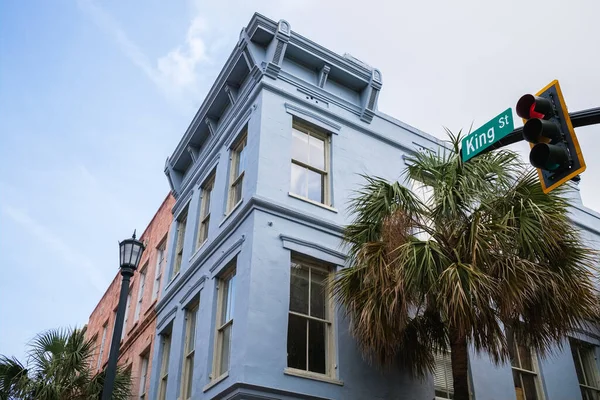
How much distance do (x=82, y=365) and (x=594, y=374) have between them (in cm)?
1320

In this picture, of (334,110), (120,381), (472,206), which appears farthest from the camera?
(120,381)

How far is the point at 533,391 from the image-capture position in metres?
14.9

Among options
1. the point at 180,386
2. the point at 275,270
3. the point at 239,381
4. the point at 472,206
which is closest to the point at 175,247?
the point at 180,386

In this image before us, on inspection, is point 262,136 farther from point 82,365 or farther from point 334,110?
point 82,365

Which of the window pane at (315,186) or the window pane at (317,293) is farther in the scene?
the window pane at (315,186)

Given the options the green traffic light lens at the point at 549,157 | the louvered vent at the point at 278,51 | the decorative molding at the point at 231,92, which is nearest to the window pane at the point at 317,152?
the louvered vent at the point at 278,51

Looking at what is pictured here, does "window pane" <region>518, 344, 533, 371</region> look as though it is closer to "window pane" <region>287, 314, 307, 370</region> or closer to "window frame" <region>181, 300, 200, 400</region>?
"window pane" <region>287, 314, 307, 370</region>

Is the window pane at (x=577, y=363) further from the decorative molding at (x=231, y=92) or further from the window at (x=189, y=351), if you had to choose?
the decorative molding at (x=231, y=92)

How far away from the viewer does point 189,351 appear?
1473cm

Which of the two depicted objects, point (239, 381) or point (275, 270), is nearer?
point (239, 381)

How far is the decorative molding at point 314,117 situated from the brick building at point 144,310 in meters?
7.31

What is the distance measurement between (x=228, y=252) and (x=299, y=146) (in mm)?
3068

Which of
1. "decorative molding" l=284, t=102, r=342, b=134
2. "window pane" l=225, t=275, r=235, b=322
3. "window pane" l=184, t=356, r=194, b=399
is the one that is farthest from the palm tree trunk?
"decorative molding" l=284, t=102, r=342, b=134

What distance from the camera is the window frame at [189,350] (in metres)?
14.2
